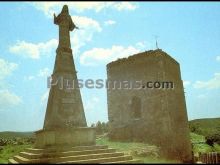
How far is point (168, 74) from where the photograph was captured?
58.2 ft

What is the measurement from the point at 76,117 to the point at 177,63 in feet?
38.4

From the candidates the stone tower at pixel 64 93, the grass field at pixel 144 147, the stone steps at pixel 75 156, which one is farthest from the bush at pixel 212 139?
the stone tower at pixel 64 93

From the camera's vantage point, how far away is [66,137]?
10750mm

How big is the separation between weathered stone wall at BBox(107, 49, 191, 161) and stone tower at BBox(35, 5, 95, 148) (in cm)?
592

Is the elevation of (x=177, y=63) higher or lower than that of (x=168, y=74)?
higher

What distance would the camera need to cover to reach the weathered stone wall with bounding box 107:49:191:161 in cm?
1595

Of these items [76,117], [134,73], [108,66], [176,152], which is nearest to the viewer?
[76,117]

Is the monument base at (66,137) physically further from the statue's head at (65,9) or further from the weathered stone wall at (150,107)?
the statue's head at (65,9)

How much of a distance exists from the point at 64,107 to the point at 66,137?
141cm

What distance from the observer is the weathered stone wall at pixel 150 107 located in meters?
16.0

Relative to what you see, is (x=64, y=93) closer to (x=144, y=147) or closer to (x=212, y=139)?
(x=144, y=147)

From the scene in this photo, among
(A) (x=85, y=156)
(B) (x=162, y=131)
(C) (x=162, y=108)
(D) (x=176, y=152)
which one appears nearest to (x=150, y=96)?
(C) (x=162, y=108)

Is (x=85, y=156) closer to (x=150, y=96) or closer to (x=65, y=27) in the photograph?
(x=65, y=27)

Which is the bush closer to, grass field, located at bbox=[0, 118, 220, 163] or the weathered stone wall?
grass field, located at bbox=[0, 118, 220, 163]
